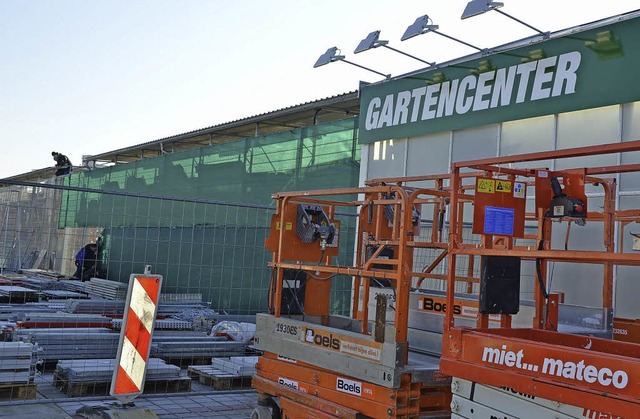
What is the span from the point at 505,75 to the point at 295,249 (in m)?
6.68

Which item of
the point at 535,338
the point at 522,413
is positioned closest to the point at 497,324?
the point at 535,338

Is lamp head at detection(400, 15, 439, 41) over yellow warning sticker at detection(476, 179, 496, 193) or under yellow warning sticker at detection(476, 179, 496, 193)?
over

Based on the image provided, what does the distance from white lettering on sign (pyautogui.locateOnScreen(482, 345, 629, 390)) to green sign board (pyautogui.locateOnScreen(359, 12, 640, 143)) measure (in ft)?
22.9

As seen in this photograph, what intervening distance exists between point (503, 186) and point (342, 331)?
1.98 m

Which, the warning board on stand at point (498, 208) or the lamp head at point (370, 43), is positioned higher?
the lamp head at point (370, 43)

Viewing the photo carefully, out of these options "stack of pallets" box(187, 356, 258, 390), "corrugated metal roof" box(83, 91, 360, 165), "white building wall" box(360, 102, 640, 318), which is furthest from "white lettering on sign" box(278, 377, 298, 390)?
"corrugated metal roof" box(83, 91, 360, 165)

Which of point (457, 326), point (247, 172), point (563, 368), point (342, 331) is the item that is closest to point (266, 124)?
point (247, 172)

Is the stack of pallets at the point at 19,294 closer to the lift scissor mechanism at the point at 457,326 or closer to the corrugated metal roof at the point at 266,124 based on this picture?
the corrugated metal roof at the point at 266,124

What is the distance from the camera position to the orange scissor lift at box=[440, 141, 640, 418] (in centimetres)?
399

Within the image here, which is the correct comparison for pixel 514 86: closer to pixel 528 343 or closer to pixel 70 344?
pixel 70 344

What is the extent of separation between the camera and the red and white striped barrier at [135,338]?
5.80m

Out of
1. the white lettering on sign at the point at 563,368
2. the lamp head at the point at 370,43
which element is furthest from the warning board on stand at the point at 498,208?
the lamp head at the point at 370,43

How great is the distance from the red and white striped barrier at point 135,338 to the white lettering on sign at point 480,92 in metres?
8.05

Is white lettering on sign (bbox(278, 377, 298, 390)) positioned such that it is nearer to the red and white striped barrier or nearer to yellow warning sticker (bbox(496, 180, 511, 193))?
the red and white striped barrier
